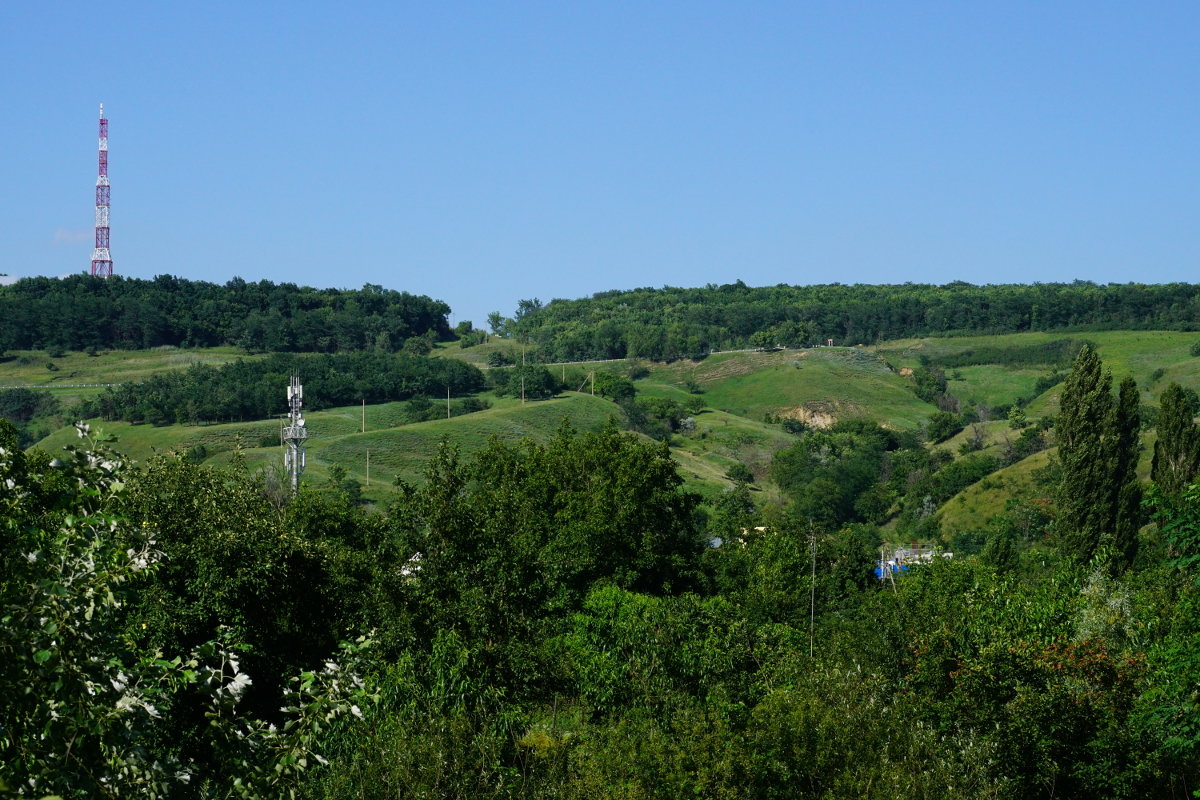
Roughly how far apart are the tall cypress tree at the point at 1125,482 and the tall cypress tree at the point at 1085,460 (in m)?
0.29

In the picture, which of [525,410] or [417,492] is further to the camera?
[525,410]

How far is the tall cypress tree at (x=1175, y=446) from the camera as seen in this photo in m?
60.0

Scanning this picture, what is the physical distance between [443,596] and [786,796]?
11513 millimetres

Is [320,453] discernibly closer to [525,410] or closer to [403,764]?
[525,410]

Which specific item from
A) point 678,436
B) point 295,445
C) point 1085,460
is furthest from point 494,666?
point 678,436

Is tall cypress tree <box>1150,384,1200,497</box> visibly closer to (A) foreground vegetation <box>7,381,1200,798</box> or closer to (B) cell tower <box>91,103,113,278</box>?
(A) foreground vegetation <box>7,381,1200,798</box>

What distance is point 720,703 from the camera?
24.0 metres

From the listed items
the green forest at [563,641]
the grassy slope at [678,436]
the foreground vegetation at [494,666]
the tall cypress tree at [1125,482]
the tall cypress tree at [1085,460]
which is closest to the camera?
the foreground vegetation at [494,666]

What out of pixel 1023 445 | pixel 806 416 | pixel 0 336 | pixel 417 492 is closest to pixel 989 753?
pixel 417 492

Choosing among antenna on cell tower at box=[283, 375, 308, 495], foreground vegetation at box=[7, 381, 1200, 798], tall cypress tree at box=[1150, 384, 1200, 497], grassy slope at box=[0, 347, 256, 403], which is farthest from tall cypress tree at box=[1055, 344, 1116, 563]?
grassy slope at box=[0, 347, 256, 403]

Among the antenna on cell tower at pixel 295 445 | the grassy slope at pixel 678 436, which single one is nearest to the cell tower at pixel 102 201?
the grassy slope at pixel 678 436

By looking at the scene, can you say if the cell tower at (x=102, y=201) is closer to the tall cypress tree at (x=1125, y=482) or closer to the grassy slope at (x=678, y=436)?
the grassy slope at (x=678, y=436)

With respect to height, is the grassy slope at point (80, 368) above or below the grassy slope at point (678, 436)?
above

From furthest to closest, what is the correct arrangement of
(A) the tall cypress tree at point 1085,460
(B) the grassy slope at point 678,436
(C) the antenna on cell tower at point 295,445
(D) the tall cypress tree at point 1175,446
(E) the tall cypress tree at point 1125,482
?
1. (B) the grassy slope at point 678,436
2. (C) the antenna on cell tower at point 295,445
3. (E) the tall cypress tree at point 1125,482
4. (A) the tall cypress tree at point 1085,460
5. (D) the tall cypress tree at point 1175,446
